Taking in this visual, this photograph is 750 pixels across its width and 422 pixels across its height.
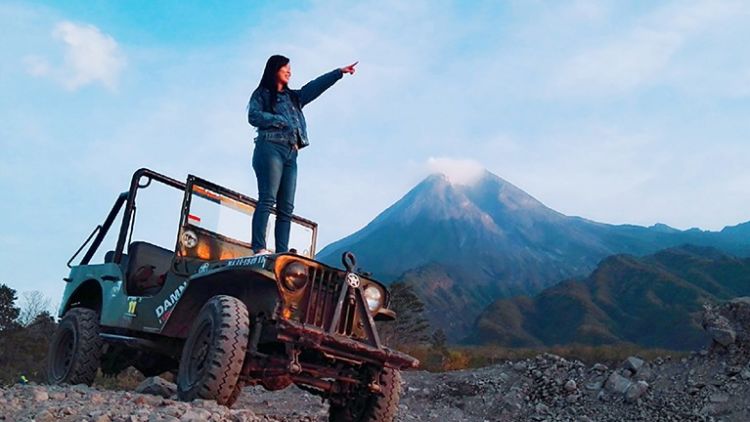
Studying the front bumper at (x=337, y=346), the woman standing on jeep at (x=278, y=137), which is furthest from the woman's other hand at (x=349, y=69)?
the front bumper at (x=337, y=346)

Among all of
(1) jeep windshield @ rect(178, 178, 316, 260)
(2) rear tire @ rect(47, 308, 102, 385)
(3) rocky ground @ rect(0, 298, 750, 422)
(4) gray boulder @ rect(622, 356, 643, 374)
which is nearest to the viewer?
(1) jeep windshield @ rect(178, 178, 316, 260)

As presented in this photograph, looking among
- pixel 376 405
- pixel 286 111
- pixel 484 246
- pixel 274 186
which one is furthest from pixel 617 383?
pixel 484 246

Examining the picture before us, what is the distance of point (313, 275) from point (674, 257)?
3979 inches

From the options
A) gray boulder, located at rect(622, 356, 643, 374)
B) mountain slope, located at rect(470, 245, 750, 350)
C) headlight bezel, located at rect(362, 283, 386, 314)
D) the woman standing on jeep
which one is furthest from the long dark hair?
mountain slope, located at rect(470, 245, 750, 350)

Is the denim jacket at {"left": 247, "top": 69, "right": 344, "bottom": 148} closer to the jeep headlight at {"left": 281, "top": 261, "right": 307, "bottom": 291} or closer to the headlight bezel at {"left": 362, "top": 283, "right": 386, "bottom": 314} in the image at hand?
the jeep headlight at {"left": 281, "top": 261, "right": 307, "bottom": 291}

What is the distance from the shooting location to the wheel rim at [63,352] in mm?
6984

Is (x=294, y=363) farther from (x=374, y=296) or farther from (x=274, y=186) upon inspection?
(x=274, y=186)

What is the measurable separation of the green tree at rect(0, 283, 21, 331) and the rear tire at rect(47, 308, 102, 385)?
15732 millimetres

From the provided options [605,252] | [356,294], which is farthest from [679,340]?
[605,252]

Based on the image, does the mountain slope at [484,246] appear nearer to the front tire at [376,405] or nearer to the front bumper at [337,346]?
the front tire at [376,405]

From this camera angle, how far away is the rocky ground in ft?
32.0

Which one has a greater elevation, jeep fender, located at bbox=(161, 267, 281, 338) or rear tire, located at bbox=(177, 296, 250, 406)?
jeep fender, located at bbox=(161, 267, 281, 338)

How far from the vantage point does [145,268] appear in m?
7.00

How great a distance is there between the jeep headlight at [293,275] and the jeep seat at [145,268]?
2.53 m
